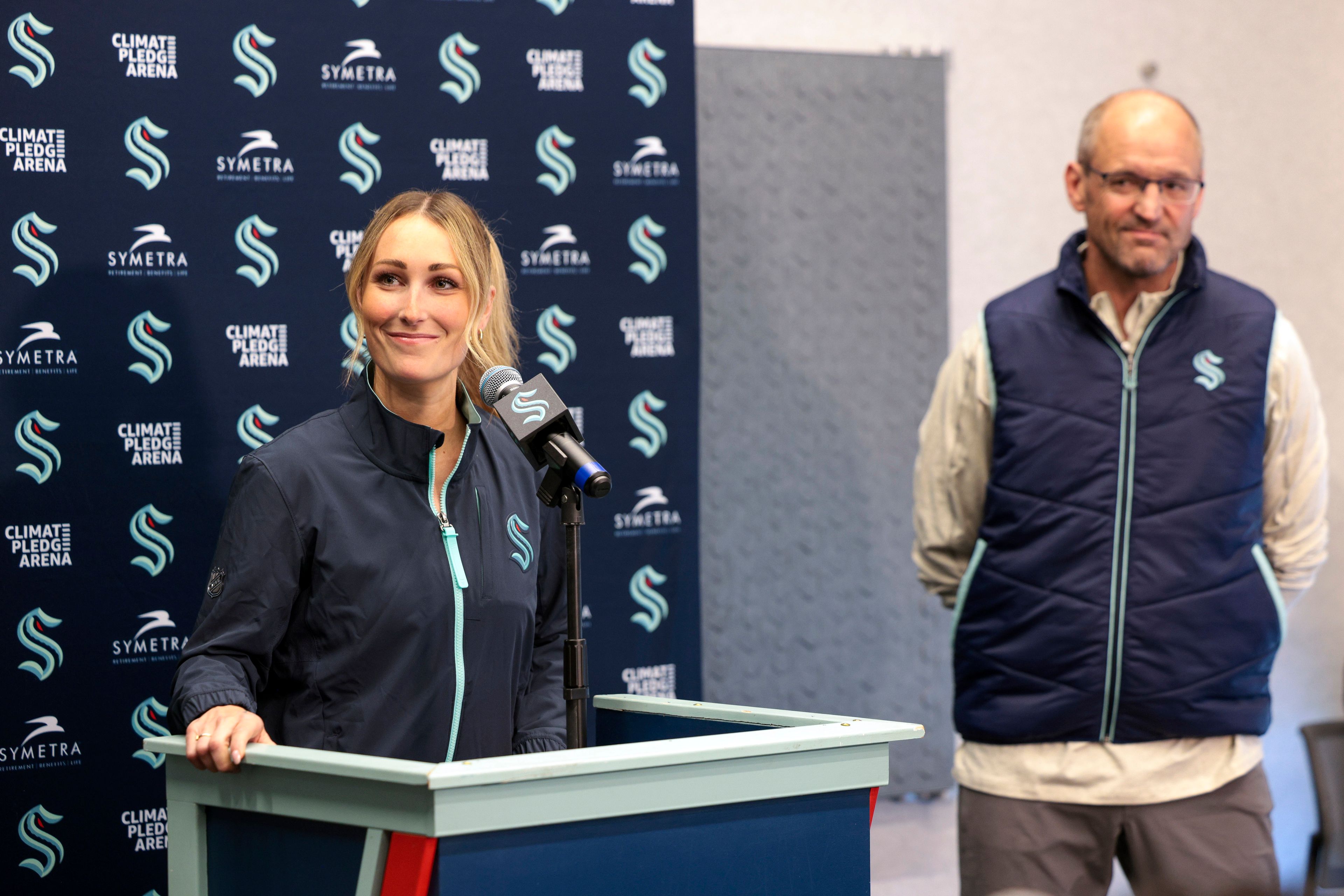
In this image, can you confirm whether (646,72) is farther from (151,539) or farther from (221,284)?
(151,539)

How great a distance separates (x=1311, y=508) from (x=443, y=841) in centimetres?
185

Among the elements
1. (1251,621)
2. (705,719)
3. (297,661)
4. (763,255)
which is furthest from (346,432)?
(763,255)

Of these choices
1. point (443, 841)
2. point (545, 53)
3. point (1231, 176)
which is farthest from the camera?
point (1231, 176)

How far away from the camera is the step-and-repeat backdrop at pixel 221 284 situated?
9.04 feet

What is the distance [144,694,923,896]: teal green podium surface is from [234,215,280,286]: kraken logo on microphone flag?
1.56 metres

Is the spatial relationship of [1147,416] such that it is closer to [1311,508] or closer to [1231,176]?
[1311,508]

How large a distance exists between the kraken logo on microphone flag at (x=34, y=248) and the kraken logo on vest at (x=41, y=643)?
524 millimetres

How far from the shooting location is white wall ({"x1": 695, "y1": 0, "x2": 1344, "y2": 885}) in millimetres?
4648

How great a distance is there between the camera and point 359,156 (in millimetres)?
3008

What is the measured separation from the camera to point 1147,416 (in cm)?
233

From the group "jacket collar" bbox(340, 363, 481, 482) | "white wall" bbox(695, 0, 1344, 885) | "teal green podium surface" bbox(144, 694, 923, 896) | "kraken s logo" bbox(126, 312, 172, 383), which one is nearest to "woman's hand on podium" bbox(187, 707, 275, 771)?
"teal green podium surface" bbox(144, 694, 923, 896)

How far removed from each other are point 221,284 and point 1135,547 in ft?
6.42

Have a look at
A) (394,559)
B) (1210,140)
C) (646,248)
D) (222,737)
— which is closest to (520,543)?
(394,559)

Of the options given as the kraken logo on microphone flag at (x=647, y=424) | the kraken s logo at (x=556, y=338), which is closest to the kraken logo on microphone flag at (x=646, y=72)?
the kraken s logo at (x=556, y=338)
